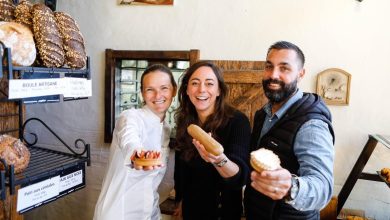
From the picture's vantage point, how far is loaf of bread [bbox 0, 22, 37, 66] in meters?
0.89

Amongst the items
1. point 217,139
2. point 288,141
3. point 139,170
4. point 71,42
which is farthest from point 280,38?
point 71,42

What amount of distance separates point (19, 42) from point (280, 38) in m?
1.70

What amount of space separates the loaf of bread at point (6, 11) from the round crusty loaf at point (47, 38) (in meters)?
0.08

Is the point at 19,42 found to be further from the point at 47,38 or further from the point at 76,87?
the point at 76,87

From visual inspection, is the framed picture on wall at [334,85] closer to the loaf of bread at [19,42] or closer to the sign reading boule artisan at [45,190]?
the sign reading boule artisan at [45,190]

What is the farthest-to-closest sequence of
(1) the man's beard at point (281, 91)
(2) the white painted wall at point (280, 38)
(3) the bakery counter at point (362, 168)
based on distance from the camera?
(2) the white painted wall at point (280, 38)
(3) the bakery counter at point (362, 168)
(1) the man's beard at point (281, 91)

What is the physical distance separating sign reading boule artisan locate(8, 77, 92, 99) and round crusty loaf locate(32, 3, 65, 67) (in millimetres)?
66

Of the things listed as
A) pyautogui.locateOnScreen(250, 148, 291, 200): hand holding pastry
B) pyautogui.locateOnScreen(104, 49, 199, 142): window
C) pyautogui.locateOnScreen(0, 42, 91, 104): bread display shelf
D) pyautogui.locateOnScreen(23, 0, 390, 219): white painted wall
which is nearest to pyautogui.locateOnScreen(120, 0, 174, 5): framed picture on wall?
pyautogui.locateOnScreen(23, 0, 390, 219): white painted wall

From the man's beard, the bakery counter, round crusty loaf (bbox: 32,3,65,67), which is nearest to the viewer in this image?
round crusty loaf (bbox: 32,3,65,67)

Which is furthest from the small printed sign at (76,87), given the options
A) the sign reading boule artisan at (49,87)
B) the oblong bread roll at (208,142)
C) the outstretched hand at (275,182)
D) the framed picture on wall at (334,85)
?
the framed picture on wall at (334,85)

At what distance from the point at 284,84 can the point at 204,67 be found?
16.3 inches

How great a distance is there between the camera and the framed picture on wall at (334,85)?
2.04 metres

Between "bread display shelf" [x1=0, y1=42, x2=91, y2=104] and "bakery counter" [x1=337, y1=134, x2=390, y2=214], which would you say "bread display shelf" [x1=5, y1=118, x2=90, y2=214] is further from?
"bakery counter" [x1=337, y1=134, x2=390, y2=214]

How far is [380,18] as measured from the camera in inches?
77.7
